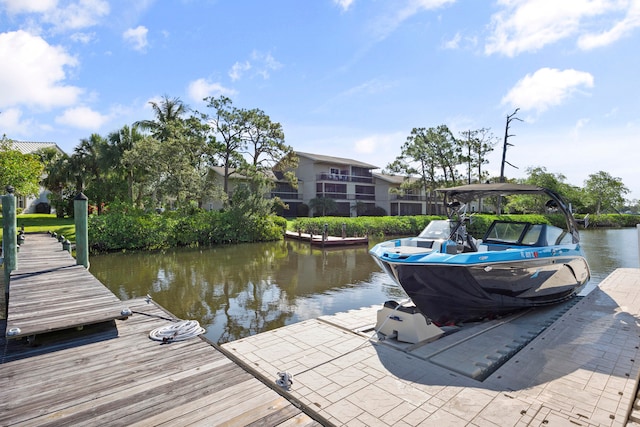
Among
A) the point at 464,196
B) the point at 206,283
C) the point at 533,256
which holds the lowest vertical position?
the point at 206,283

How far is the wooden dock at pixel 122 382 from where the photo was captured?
101 inches

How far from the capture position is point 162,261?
16594mm

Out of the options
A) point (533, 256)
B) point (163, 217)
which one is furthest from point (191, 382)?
point (163, 217)

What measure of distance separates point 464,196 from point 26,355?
8366 millimetres

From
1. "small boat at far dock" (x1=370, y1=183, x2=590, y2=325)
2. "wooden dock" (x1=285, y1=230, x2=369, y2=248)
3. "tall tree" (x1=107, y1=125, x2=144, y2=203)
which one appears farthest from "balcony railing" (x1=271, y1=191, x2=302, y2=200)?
"small boat at far dock" (x1=370, y1=183, x2=590, y2=325)

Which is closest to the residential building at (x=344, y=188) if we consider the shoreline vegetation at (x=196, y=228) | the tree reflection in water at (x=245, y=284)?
the shoreline vegetation at (x=196, y=228)

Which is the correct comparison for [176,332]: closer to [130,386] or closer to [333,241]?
[130,386]

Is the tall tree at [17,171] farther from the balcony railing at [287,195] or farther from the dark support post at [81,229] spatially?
the balcony railing at [287,195]

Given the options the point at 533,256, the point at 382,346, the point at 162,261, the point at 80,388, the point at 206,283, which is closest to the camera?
the point at 80,388

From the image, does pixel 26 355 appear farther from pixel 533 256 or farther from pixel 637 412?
pixel 533 256

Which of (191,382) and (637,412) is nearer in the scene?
(191,382)

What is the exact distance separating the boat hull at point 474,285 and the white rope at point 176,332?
11.7ft

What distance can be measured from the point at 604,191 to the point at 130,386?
62.6 m

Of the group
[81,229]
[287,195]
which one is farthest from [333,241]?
[287,195]
